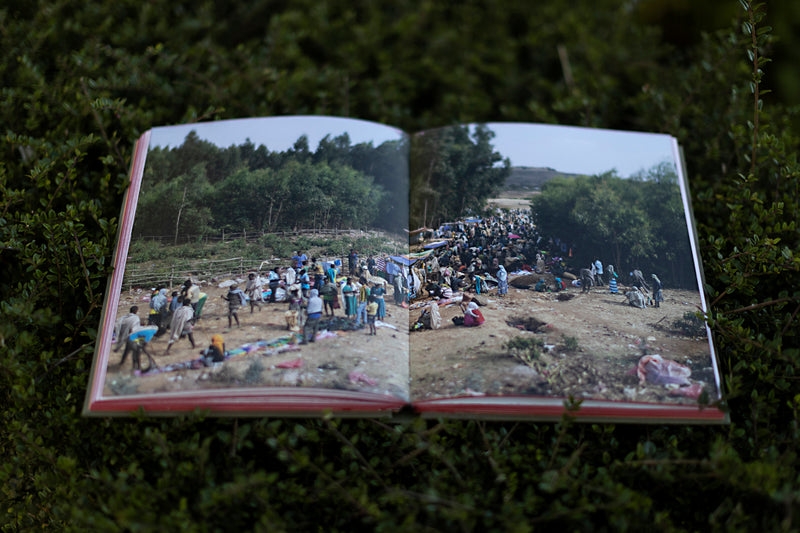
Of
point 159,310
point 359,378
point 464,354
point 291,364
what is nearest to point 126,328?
point 159,310

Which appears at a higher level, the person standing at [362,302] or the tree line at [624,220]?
the tree line at [624,220]

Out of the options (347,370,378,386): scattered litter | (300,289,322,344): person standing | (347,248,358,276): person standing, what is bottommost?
(347,370,378,386): scattered litter

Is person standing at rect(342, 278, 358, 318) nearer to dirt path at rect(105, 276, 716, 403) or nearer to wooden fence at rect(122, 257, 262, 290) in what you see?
dirt path at rect(105, 276, 716, 403)

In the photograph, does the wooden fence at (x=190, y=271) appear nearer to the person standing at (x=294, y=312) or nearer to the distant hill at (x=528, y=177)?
the person standing at (x=294, y=312)

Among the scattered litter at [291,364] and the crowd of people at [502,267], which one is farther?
the crowd of people at [502,267]

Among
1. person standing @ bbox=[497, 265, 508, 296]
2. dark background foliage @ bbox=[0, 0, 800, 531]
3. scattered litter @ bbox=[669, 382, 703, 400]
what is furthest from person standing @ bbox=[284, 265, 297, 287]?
scattered litter @ bbox=[669, 382, 703, 400]

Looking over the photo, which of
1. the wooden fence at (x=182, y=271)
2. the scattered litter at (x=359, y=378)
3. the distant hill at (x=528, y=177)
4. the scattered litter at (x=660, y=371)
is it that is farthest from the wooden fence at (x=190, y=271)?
the scattered litter at (x=660, y=371)

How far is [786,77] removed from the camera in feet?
4.76

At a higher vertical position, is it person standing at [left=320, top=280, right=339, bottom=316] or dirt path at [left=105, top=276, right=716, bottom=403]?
person standing at [left=320, top=280, right=339, bottom=316]

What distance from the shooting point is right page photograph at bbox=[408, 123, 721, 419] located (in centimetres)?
76

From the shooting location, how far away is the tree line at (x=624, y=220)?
2.90ft

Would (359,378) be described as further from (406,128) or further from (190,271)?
(406,128)

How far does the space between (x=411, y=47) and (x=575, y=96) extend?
0.46 meters

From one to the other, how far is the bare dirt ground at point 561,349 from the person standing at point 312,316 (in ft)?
0.51
